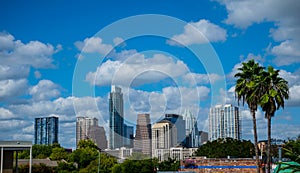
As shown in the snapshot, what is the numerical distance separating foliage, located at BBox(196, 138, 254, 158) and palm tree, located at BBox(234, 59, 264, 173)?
41155 mm

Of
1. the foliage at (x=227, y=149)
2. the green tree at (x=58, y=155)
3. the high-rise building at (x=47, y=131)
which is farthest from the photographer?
the high-rise building at (x=47, y=131)

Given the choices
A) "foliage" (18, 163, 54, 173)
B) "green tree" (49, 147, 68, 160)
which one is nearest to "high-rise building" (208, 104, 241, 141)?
"green tree" (49, 147, 68, 160)

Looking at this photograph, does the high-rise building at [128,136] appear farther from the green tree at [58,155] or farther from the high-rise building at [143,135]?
the green tree at [58,155]

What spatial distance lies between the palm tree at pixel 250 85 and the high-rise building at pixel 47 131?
486 feet

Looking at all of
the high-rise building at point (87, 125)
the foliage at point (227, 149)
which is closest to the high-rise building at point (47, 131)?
the high-rise building at point (87, 125)

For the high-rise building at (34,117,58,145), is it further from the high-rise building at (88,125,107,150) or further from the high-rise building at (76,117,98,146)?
the high-rise building at (88,125,107,150)

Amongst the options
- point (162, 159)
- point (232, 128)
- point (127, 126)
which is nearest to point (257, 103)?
point (127, 126)

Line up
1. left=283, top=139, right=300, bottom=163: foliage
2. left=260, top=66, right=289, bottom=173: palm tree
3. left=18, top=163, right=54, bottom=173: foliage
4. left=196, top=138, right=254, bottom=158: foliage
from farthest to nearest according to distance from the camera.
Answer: left=196, top=138, right=254, bottom=158: foliage < left=18, top=163, right=54, bottom=173: foliage < left=260, top=66, right=289, bottom=173: palm tree < left=283, top=139, right=300, bottom=163: foliage

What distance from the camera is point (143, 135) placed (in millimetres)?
51688

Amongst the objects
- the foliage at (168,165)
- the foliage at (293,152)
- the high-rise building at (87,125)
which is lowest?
the foliage at (168,165)

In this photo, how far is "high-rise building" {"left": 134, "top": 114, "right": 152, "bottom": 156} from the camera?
44031 millimetres

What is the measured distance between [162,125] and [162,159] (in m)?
21.5

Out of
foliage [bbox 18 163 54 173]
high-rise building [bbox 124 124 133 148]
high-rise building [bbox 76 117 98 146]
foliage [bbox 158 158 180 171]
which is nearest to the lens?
high-rise building [bbox 124 124 133 148]

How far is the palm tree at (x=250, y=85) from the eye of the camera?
4203cm
